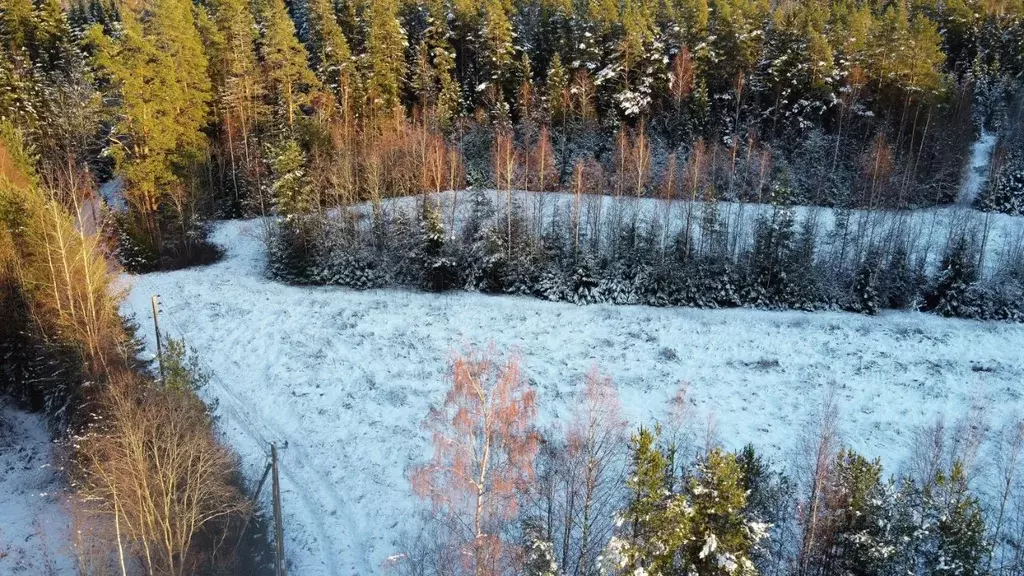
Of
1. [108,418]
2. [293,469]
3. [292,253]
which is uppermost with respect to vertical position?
[292,253]

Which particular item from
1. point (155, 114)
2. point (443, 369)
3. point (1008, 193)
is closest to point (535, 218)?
point (443, 369)

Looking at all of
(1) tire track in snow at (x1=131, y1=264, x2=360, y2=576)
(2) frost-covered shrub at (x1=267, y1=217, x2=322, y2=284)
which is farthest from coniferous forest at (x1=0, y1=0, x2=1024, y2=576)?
(1) tire track in snow at (x1=131, y1=264, x2=360, y2=576)

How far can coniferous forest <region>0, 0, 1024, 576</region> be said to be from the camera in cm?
1580

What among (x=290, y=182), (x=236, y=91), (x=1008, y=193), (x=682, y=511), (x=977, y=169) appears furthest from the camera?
(x=977, y=169)

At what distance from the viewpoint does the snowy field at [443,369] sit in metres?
21.5

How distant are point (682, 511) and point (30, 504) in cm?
2210

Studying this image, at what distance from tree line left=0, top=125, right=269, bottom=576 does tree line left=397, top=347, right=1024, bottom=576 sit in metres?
5.63

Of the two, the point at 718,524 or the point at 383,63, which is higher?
the point at 383,63

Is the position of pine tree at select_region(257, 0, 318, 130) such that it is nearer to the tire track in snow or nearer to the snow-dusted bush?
the snow-dusted bush

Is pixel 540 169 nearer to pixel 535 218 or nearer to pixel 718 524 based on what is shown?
pixel 535 218

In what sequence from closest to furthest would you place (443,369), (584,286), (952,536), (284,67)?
(952,536) < (443,369) < (584,286) < (284,67)

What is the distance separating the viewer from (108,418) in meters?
18.6

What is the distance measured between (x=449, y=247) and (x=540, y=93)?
1934cm

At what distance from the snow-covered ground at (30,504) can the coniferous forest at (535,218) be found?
1.23 meters
